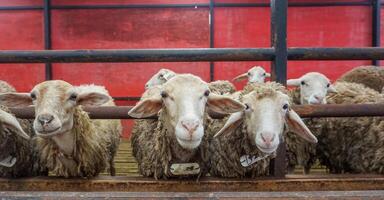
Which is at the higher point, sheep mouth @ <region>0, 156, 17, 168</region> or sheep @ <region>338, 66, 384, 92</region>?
sheep @ <region>338, 66, 384, 92</region>

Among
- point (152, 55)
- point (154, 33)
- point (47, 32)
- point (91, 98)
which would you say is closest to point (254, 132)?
point (152, 55)

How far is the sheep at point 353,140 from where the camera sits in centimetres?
305

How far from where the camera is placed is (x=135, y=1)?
964 centimetres

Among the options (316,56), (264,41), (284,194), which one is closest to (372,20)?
(264,41)

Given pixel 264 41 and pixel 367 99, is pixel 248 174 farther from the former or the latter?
pixel 264 41

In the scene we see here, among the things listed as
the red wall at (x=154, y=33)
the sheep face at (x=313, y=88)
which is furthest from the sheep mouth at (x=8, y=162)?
the red wall at (x=154, y=33)

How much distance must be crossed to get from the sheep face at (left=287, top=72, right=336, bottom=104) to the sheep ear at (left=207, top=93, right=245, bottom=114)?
1.86 meters

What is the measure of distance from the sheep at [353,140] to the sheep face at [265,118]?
2.75 feet

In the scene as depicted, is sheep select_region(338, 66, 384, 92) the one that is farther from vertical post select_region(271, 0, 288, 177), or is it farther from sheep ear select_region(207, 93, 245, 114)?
sheep ear select_region(207, 93, 245, 114)

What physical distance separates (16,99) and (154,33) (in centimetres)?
712

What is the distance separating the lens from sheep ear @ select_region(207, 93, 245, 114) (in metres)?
2.45

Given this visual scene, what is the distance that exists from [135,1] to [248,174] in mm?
7700

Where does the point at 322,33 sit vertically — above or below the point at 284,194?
above

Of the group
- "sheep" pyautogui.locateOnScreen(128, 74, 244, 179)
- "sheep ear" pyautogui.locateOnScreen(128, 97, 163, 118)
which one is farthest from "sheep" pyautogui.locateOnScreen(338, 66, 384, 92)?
"sheep ear" pyautogui.locateOnScreen(128, 97, 163, 118)
